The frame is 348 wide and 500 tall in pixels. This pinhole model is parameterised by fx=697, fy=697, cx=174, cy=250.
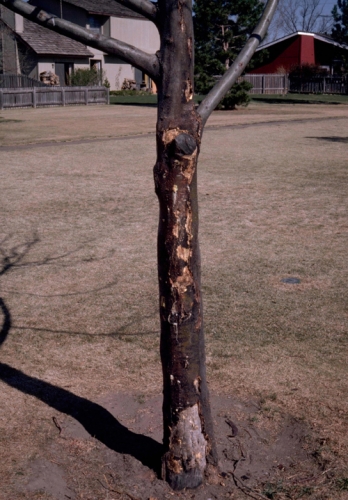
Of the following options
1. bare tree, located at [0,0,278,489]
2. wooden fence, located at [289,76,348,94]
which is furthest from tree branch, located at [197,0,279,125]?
wooden fence, located at [289,76,348,94]

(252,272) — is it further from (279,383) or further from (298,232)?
(279,383)

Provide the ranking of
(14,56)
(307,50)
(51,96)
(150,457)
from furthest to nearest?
(307,50)
(14,56)
(51,96)
(150,457)

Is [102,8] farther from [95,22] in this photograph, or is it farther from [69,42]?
[69,42]

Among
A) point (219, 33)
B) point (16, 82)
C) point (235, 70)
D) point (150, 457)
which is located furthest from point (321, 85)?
point (150, 457)

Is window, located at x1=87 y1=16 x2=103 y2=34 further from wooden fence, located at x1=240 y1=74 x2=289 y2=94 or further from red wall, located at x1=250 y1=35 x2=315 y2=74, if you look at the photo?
red wall, located at x1=250 y1=35 x2=315 y2=74

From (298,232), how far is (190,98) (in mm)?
6287

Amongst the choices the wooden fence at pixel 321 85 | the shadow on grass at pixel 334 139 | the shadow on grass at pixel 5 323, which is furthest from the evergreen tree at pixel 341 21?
the shadow on grass at pixel 5 323

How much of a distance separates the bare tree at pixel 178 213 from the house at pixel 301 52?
5918 cm

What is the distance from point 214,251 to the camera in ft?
28.4

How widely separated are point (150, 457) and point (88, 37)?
244cm

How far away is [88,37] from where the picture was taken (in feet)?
11.8

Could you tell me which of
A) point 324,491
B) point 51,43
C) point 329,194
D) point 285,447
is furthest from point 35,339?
point 51,43

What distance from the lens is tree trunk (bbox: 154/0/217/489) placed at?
3.51m

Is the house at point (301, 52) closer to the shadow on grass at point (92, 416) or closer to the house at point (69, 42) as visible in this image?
the house at point (69, 42)
